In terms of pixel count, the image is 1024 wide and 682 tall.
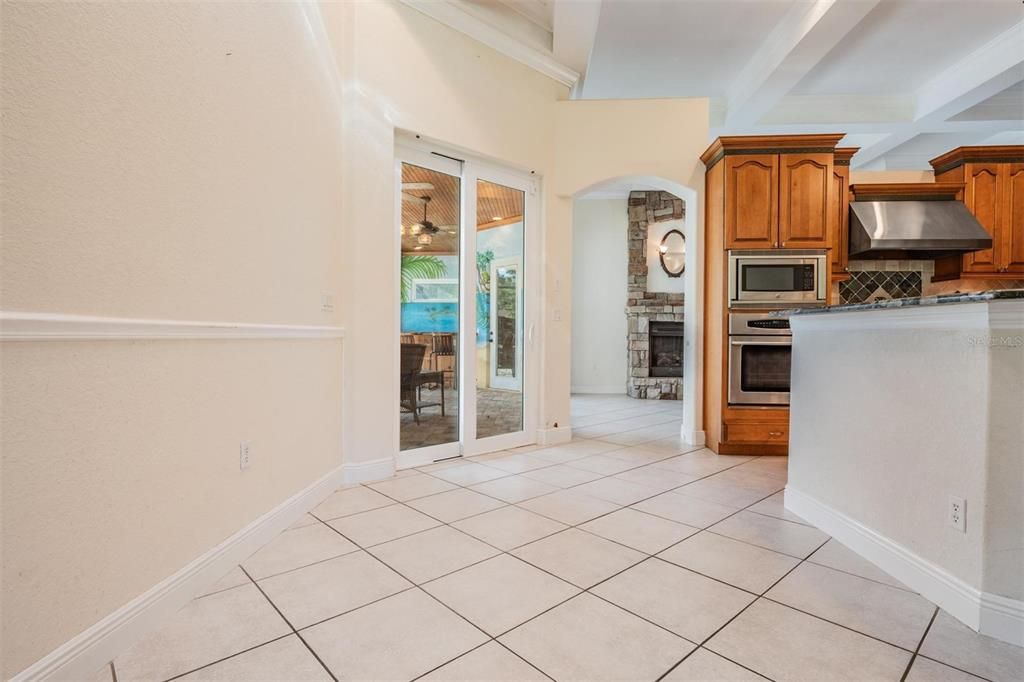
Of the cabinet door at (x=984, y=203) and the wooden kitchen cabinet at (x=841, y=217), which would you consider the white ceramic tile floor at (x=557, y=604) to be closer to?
the wooden kitchen cabinet at (x=841, y=217)

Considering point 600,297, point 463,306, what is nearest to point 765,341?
point 463,306

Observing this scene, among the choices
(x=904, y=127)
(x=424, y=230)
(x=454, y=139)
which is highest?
(x=904, y=127)

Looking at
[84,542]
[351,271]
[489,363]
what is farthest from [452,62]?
[84,542]

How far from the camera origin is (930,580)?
1.75 metres

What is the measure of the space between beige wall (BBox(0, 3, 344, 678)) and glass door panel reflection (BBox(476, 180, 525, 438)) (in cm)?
177

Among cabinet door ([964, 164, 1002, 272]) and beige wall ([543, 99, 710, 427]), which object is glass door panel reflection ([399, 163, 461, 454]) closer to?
beige wall ([543, 99, 710, 427])

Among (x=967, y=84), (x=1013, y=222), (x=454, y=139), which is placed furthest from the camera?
(x=967, y=84)

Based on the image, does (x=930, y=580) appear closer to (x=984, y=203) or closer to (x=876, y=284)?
(x=876, y=284)

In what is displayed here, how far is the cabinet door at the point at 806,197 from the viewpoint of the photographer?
3838mm

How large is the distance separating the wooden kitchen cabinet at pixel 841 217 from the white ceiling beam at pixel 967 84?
1490 millimetres

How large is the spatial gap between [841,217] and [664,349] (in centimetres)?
354

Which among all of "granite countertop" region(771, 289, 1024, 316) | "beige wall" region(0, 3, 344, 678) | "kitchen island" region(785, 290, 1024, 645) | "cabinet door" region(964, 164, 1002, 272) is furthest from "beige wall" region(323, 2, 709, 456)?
"cabinet door" region(964, 164, 1002, 272)

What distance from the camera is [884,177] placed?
466cm

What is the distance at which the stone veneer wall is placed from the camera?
24.3 ft
